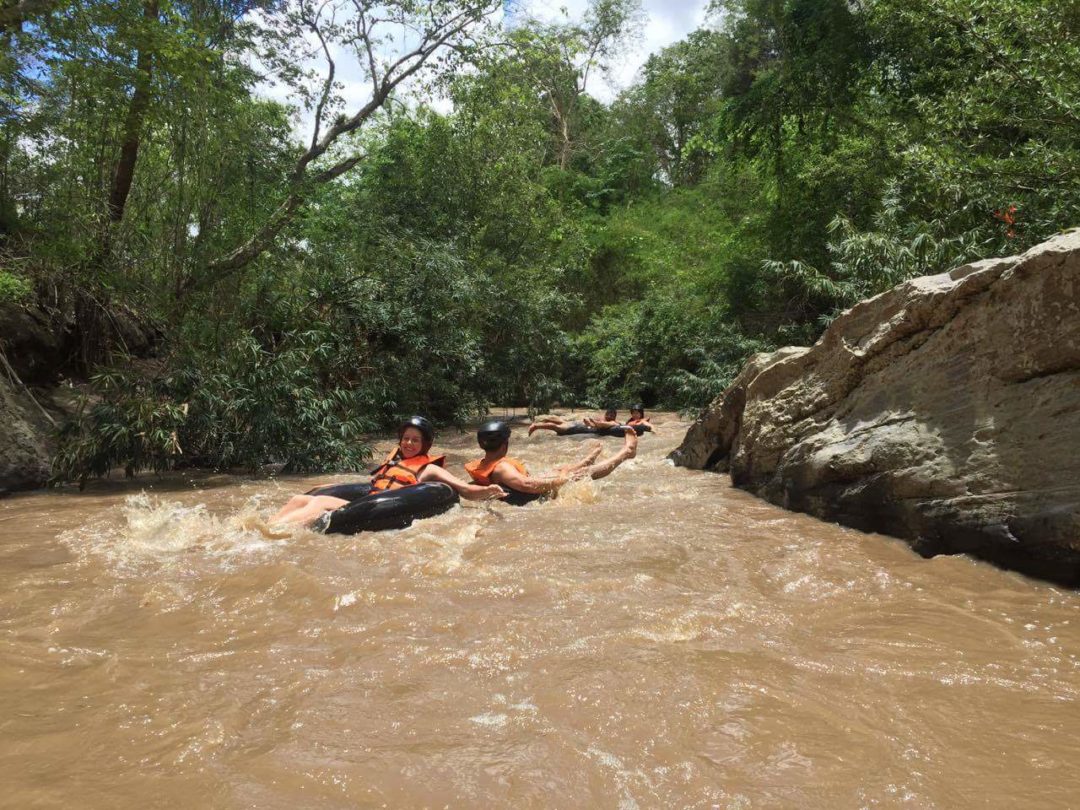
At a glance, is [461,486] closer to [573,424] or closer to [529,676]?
[529,676]

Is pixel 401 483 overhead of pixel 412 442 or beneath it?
beneath

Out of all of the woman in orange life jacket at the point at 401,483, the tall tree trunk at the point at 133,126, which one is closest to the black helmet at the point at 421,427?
the woman in orange life jacket at the point at 401,483

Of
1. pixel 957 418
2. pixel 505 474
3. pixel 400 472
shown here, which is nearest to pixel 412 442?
pixel 400 472

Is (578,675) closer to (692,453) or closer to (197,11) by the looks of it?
(692,453)

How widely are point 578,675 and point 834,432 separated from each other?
381 centimetres

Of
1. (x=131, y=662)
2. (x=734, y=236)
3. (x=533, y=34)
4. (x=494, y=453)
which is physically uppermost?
(x=533, y=34)

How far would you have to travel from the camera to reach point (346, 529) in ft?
16.1

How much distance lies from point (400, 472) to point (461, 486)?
54 cm

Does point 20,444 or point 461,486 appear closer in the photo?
point 461,486

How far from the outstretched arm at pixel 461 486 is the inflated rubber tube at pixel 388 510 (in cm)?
27

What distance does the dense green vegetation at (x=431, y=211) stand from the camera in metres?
8.16

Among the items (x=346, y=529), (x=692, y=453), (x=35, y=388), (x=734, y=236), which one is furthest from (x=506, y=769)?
(x=734, y=236)

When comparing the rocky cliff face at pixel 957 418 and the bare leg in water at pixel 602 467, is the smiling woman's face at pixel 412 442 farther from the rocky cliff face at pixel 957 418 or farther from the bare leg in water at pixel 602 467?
the rocky cliff face at pixel 957 418

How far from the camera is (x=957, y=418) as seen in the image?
4.36 m
